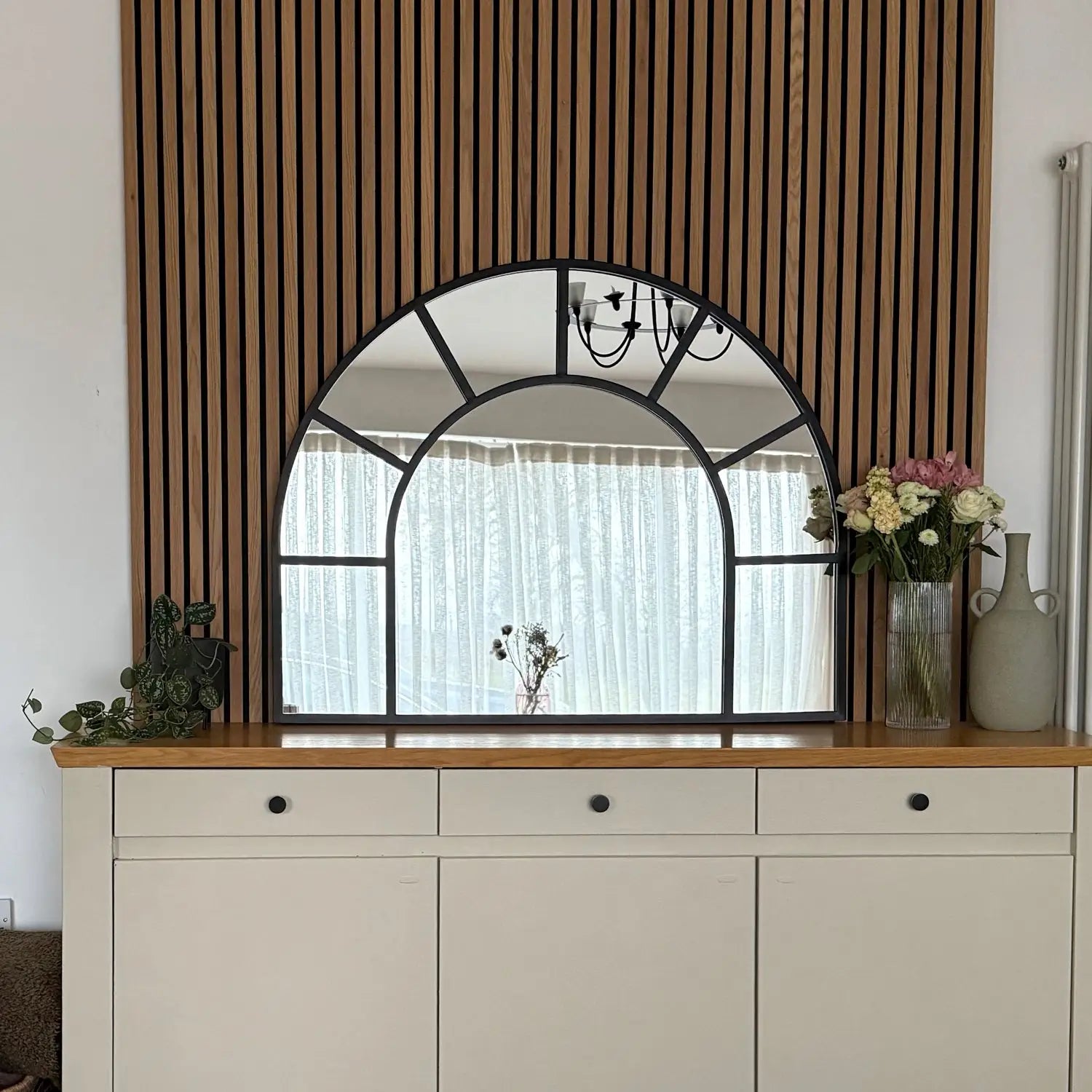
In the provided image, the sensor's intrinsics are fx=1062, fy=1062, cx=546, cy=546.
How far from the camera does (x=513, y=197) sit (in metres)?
2.61

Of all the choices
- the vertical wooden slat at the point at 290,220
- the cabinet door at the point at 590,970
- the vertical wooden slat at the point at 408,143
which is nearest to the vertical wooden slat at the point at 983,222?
the cabinet door at the point at 590,970

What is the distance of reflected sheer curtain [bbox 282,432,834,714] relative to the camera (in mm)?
2566

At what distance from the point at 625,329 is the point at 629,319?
0.03 meters

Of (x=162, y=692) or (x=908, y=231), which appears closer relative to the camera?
(x=162, y=692)

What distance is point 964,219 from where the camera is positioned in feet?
8.71

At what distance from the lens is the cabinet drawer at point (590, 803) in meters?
2.24

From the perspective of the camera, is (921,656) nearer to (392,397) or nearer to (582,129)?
(392,397)

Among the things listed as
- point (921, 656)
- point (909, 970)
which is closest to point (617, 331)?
point (921, 656)

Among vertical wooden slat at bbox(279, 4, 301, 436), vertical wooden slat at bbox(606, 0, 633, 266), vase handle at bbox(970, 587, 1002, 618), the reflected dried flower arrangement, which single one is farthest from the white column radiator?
vertical wooden slat at bbox(279, 4, 301, 436)

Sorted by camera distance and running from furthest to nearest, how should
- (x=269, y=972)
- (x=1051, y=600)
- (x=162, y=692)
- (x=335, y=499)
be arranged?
(x=1051, y=600)
(x=335, y=499)
(x=162, y=692)
(x=269, y=972)

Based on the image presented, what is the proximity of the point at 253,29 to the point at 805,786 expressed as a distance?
2.19 meters

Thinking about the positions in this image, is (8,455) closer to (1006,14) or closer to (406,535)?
(406,535)

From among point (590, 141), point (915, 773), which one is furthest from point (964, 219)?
point (915, 773)

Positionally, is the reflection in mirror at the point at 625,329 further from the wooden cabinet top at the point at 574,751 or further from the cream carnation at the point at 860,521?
the wooden cabinet top at the point at 574,751
